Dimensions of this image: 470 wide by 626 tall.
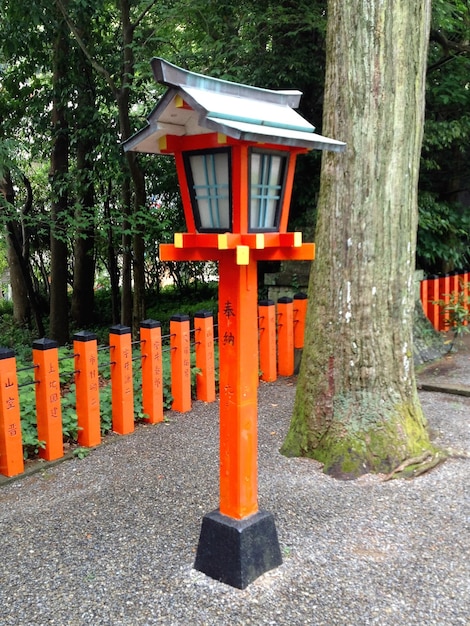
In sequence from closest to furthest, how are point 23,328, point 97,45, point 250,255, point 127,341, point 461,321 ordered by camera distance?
1. point 250,255
2. point 127,341
3. point 461,321
4. point 97,45
5. point 23,328

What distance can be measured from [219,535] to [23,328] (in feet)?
41.7

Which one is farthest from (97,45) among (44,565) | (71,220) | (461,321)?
(44,565)

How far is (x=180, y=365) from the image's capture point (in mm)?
5820

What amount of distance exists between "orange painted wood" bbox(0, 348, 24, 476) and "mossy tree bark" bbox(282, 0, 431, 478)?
85.7 inches

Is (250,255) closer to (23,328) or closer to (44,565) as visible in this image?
(44,565)

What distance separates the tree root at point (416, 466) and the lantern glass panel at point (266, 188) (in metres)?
2.19

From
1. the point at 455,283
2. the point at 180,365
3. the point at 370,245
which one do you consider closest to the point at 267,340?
the point at 180,365

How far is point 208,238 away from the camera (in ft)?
9.61

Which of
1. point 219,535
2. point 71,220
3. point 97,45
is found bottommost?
point 219,535

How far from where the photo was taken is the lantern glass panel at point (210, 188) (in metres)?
2.88

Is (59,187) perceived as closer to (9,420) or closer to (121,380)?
(121,380)

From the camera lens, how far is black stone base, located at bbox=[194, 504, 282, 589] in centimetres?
303

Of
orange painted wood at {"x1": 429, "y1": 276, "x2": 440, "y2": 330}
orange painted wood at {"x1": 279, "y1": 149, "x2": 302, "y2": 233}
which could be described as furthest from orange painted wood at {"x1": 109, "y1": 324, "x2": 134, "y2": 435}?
orange painted wood at {"x1": 429, "y1": 276, "x2": 440, "y2": 330}

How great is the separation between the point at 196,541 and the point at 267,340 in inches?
147
